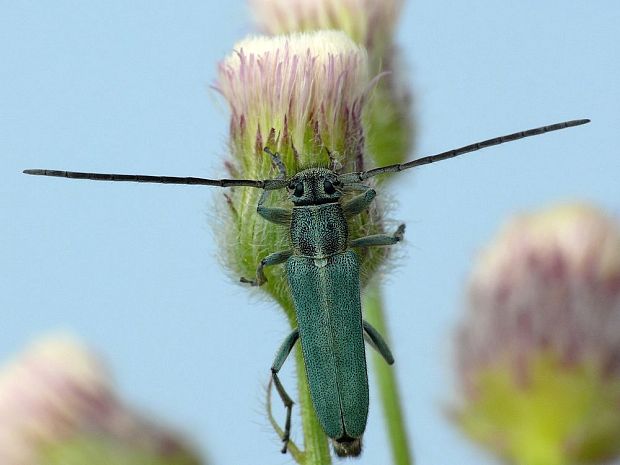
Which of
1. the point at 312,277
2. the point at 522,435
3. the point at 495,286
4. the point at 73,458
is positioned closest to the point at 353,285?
the point at 312,277

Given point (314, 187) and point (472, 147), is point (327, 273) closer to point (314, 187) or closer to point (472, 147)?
point (314, 187)

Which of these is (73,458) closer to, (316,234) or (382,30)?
(316,234)

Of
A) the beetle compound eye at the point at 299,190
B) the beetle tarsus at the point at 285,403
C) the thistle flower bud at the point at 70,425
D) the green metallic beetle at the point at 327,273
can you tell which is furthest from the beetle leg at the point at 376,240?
the thistle flower bud at the point at 70,425

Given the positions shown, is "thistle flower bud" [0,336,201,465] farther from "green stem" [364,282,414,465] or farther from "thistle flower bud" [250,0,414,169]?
"thistle flower bud" [250,0,414,169]

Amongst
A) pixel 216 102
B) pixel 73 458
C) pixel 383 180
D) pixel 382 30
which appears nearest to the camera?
pixel 73 458

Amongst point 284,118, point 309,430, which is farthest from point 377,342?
point 284,118

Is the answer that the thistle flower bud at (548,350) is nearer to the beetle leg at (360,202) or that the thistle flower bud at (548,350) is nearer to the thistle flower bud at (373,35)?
the beetle leg at (360,202)
